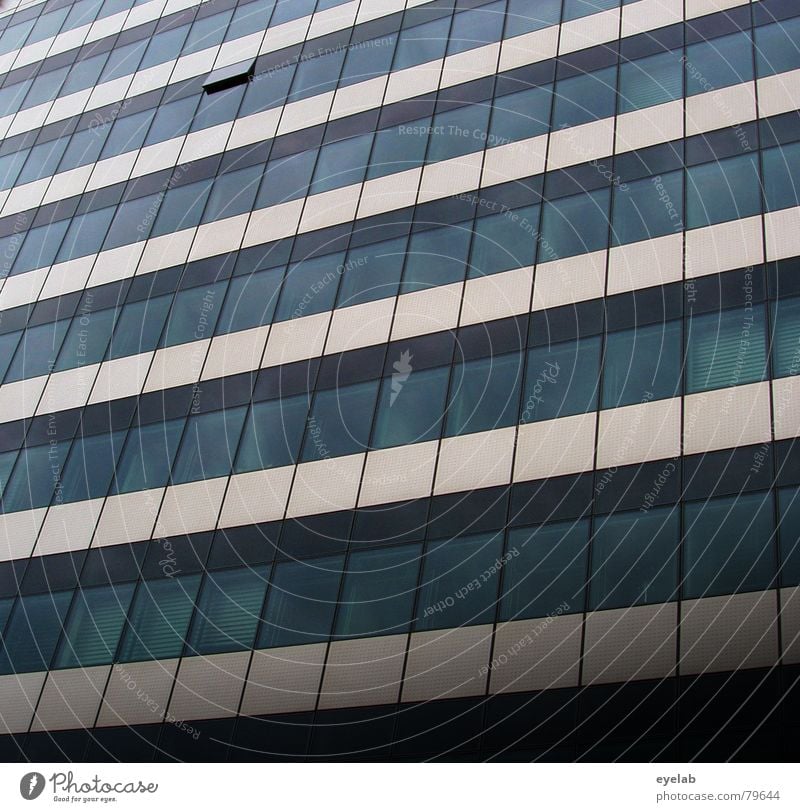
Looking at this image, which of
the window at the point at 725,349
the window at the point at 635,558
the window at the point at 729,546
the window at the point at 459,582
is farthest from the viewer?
the window at the point at 725,349

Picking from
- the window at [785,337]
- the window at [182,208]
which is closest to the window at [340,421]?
the window at [785,337]

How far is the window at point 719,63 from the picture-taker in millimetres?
27875

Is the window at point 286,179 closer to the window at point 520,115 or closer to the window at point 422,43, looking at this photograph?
the window at point 422,43

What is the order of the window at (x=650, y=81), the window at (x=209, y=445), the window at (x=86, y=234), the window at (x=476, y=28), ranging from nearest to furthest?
the window at (x=209, y=445) < the window at (x=650, y=81) < the window at (x=476, y=28) < the window at (x=86, y=234)

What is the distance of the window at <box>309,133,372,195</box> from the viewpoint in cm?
3184

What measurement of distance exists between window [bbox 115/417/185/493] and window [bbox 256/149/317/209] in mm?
8530

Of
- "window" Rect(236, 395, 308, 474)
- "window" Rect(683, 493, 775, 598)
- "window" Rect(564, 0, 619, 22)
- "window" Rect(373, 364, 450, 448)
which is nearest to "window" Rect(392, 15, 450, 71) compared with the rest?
"window" Rect(564, 0, 619, 22)

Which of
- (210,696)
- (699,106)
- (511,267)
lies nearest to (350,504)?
(210,696)

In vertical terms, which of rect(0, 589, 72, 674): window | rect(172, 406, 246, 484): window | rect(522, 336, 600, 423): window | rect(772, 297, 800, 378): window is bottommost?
rect(0, 589, 72, 674): window

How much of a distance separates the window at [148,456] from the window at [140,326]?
3.33 meters

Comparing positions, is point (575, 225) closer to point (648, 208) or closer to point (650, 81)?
point (648, 208)

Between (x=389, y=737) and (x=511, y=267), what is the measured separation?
1281cm

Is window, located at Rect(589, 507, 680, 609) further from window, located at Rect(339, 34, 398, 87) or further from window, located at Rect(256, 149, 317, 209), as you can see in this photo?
window, located at Rect(339, 34, 398, 87)

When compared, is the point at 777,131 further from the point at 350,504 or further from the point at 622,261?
the point at 350,504
